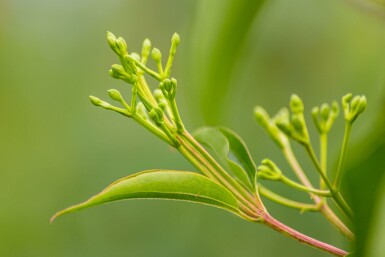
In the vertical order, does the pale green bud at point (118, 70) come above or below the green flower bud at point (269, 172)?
above

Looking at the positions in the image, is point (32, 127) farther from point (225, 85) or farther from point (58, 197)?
point (225, 85)

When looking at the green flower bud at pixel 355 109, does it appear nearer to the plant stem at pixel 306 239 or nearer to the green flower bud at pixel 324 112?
the green flower bud at pixel 324 112

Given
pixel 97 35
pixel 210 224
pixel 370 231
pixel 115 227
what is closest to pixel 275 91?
pixel 210 224

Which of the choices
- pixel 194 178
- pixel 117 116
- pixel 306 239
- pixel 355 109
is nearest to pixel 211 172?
pixel 194 178

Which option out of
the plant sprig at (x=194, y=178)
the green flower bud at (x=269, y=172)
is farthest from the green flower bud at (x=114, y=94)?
the green flower bud at (x=269, y=172)

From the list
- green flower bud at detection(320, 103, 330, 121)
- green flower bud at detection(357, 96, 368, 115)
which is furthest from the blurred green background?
green flower bud at detection(357, 96, 368, 115)

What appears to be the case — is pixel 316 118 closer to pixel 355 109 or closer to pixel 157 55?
pixel 355 109
